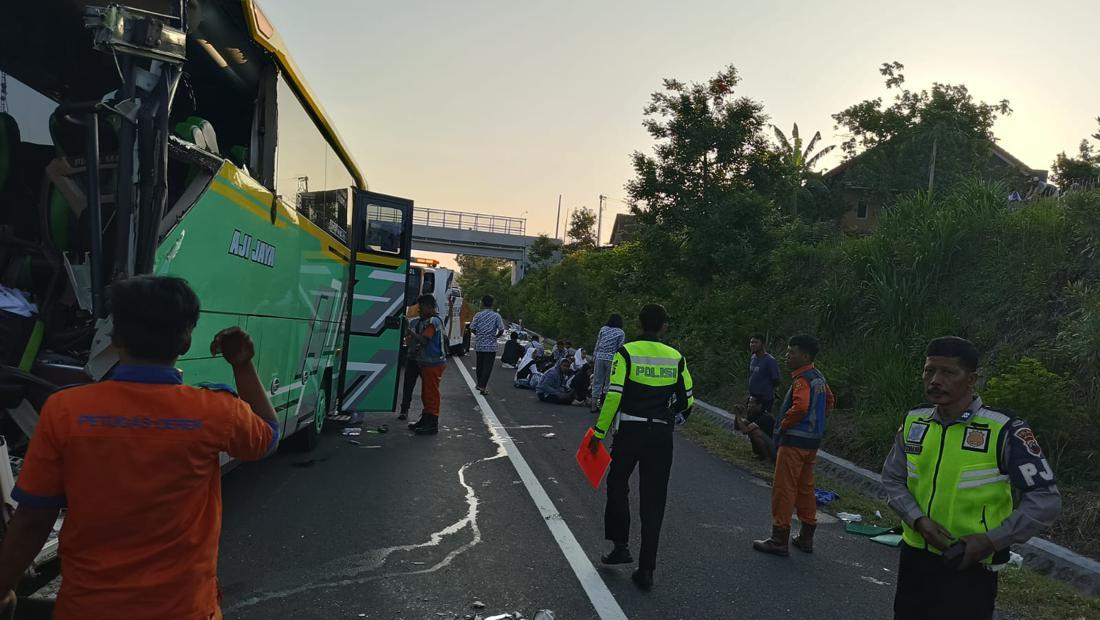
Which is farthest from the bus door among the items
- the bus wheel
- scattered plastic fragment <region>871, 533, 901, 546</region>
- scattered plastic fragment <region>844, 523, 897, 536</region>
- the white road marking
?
scattered plastic fragment <region>871, 533, 901, 546</region>

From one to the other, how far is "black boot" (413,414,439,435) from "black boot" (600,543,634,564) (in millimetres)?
5439

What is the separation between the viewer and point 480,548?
18.6 feet

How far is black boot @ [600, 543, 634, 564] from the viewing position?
5371 mm

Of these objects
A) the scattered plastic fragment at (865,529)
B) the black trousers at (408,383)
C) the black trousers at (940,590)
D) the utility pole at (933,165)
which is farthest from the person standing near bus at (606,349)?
the utility pole at (933,165)

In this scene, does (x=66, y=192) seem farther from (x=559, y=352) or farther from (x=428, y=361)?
(x=559, y=352)

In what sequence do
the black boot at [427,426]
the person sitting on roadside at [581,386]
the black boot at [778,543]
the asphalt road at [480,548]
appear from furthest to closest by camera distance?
the person sitting on roadside at [581,386]
the black boot at [427,426]
the black boot at [778,543]
the asphalt road at [480,548]

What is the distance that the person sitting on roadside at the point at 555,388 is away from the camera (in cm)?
1495

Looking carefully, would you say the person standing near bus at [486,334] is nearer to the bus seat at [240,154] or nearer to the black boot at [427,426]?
the black boot at [427,426]

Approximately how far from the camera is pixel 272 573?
16.2 feet

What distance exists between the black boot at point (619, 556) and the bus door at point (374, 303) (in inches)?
218

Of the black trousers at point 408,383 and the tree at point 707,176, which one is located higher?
the tree at point 707,176

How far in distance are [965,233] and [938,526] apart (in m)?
11.2

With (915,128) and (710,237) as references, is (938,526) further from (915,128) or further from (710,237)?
(915,128)

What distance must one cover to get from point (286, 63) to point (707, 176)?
1476 cm
